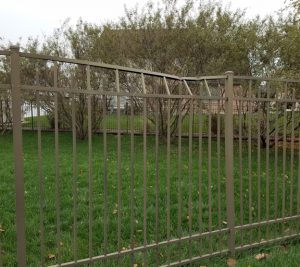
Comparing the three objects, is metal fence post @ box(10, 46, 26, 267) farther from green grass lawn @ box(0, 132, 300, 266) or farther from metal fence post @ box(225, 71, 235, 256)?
metal fence post @ box(225, 71, 235, 256)

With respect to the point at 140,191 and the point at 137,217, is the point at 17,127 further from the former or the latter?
the point at 140,191

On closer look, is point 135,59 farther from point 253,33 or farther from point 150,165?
point 150,165

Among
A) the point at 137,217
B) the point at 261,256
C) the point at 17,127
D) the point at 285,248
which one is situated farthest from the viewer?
the point at 137,217

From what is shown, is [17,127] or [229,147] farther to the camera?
[229,147]

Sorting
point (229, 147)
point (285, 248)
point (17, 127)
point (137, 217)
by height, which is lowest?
point (285, 248)

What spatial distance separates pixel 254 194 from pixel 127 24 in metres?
8.87

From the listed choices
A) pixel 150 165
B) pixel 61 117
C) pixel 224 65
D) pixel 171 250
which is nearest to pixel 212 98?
pixel 171 250

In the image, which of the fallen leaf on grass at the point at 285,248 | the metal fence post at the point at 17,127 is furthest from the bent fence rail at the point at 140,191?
the fallen leaf on grass at the point at 285,248

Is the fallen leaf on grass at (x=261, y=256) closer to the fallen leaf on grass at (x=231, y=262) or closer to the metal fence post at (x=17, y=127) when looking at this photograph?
the fallen leaf on grass at (x=231, y=262)

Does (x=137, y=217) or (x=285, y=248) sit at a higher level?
(x=137, y=217)

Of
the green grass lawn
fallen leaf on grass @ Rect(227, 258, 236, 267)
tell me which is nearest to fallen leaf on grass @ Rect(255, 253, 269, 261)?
the green grass lawn

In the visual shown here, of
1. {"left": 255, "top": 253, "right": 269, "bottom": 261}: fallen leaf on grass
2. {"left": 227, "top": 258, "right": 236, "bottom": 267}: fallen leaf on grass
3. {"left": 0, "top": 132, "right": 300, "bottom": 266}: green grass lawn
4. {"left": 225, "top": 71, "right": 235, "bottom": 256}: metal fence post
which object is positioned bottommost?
{"left": 227, "top": 258, "right": 236, "bottom": 267}: fallen leaf on grass

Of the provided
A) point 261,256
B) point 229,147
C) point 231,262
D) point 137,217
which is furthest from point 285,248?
point 137,217

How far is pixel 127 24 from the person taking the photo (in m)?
13.8
